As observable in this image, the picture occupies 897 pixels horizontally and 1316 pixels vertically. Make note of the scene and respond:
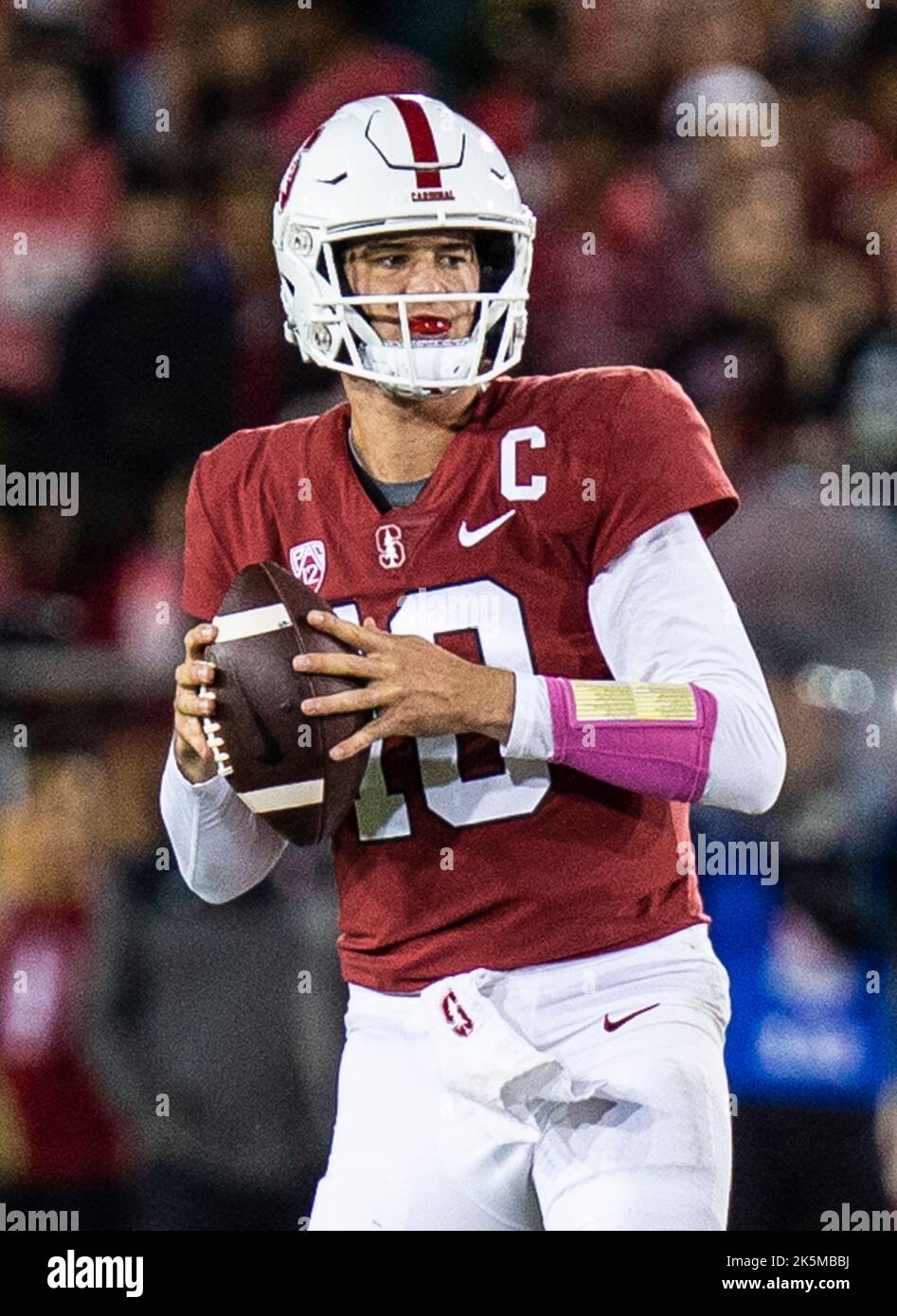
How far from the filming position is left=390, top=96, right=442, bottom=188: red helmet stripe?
1849 mm

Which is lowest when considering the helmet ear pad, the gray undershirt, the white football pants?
the white football pants

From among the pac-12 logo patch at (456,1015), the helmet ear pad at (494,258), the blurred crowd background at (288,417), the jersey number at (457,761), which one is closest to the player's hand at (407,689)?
the jersey number at (457,761)

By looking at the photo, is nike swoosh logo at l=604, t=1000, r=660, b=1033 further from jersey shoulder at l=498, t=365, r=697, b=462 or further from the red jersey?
jersey shoulder at l=498, t=365, r=697, b=462

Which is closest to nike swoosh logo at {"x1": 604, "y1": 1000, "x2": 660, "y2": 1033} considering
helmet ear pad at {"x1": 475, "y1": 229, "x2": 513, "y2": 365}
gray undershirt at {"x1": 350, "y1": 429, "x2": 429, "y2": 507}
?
gray undershirt at {"x1": 350, "y1": 429, "x2": 429, "y2": 507}

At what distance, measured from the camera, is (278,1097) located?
2.51 m

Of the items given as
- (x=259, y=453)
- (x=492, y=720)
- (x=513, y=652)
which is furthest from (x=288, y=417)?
(x=492, y=720)

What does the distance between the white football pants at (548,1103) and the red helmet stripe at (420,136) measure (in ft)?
2.31

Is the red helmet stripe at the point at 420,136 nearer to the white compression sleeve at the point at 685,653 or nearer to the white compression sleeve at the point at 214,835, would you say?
the white compression sleeve at the point at 685,653

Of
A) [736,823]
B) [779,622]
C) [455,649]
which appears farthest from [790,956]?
[455,649]

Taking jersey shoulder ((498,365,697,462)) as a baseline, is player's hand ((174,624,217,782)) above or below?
below

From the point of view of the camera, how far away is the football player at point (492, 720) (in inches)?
65.6

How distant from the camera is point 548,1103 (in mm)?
1699

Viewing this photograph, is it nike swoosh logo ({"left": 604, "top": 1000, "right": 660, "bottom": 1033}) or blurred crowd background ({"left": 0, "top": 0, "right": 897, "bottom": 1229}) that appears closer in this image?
nike swoosh logo ({"left": 604, "top": 1000, "right": 660, "bottom": 1033})

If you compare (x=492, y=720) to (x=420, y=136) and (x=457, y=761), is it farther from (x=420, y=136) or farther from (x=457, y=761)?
(x=420, y=136)
